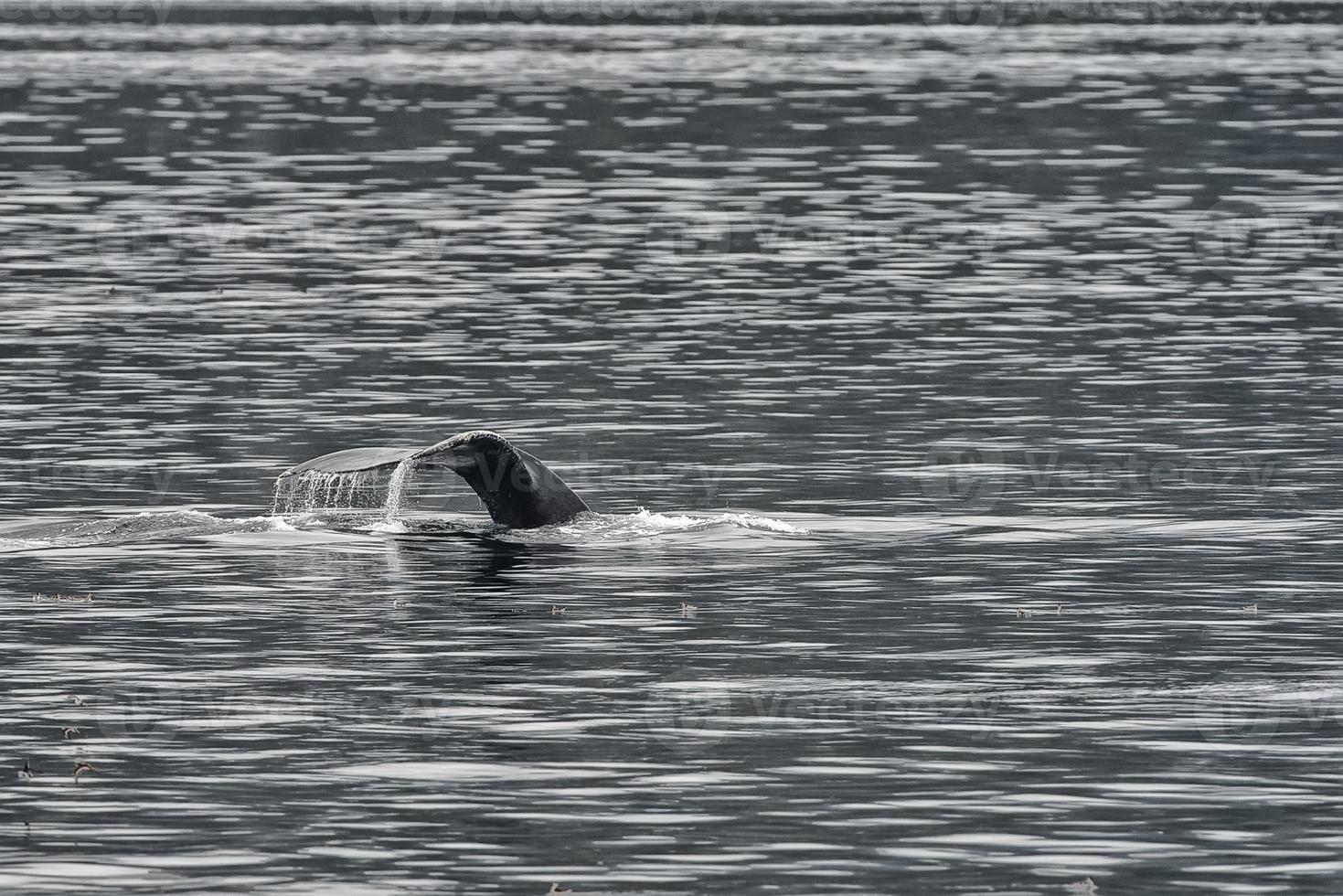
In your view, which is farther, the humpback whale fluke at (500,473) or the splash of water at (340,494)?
the splash of water at (340,494)

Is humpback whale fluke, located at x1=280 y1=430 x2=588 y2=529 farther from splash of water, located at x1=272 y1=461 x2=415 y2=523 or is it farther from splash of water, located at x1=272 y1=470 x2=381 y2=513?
splash of water, located at x1=272 y1=470 x2=381 y2=513

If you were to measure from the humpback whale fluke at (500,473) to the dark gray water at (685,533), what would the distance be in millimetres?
371

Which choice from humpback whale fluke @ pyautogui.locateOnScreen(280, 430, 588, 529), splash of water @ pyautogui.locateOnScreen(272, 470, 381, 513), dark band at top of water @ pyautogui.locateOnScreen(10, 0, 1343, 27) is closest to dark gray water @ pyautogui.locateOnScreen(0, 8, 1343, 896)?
splash of water @ pyautogui.locateOnScreen(272, 470, 381, 513)

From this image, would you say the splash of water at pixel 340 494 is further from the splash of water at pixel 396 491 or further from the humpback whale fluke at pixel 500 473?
the humpback whale fluke at pixel 500 473

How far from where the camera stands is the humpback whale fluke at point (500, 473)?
2741 cm

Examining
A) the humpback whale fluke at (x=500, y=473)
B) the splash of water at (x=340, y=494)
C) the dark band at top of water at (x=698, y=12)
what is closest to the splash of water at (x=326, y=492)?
the splash of water at (x=340, y=494)

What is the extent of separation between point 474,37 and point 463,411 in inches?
3977

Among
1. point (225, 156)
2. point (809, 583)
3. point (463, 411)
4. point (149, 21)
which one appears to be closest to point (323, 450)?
point (463, 411)

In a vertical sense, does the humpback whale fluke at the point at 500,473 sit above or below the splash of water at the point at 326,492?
above

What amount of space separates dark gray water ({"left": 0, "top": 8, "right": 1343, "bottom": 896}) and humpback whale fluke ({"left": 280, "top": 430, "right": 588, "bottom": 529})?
371 millimetres

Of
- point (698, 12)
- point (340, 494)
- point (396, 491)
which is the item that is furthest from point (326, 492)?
point (698, 12)

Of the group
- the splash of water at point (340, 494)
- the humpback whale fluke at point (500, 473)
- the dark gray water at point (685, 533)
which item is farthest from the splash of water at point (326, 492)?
the humpback whale fluke at point (500, 473)

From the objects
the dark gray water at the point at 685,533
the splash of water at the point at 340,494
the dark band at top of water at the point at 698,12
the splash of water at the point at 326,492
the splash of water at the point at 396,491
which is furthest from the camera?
the dark band at top of water at the point at 698,12

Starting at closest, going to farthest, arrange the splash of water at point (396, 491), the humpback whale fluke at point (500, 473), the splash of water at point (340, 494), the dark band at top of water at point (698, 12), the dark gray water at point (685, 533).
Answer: the dark gray water at point (685, 533), the humpback whale fluke at point (500, 473), the splash of water at point (396, 491), the splash of water at point (340, 494), the dark band at top of water at point (698, 12)
